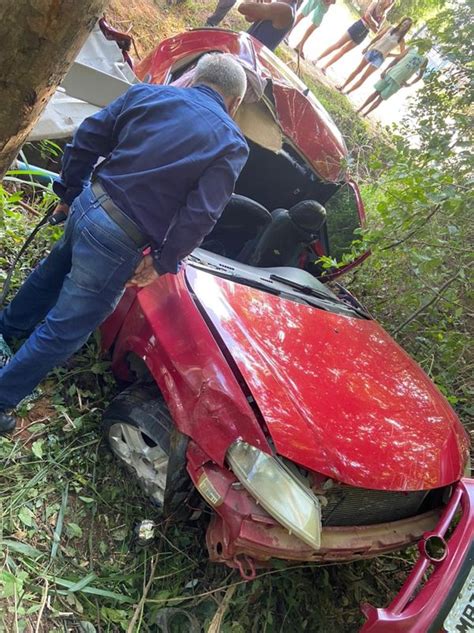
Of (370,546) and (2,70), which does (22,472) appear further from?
(2,70)

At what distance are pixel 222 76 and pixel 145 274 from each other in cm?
90

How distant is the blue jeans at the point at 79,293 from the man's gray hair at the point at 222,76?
702 mm

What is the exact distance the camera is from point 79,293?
7.12ft

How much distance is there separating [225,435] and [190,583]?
33.3 inches

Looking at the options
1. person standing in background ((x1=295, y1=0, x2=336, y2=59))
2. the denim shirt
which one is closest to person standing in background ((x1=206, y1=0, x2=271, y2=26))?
person standing in background ((x1=295, y1=0, x2=336, y2=59))

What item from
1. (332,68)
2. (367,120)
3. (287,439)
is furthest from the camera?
(332,68)

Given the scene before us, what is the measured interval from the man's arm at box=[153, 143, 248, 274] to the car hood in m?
0.24

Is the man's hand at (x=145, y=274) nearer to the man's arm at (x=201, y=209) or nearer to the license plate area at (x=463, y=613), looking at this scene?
the man's arm at (x=201, y=209)

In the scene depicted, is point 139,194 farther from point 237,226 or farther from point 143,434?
point 237,226

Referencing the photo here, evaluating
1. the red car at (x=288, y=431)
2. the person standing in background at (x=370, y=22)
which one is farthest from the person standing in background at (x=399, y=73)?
the red car at (x=288, y=431)

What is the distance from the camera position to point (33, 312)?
8.67ft

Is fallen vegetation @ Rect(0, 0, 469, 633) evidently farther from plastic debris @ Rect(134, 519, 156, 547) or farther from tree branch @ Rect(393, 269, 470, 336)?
tree branch @ Rect(393, 269, 470, 336)

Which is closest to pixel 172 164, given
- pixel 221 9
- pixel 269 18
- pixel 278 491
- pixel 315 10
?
pixel 278 491

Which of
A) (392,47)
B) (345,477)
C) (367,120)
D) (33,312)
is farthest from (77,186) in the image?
(367,120)
